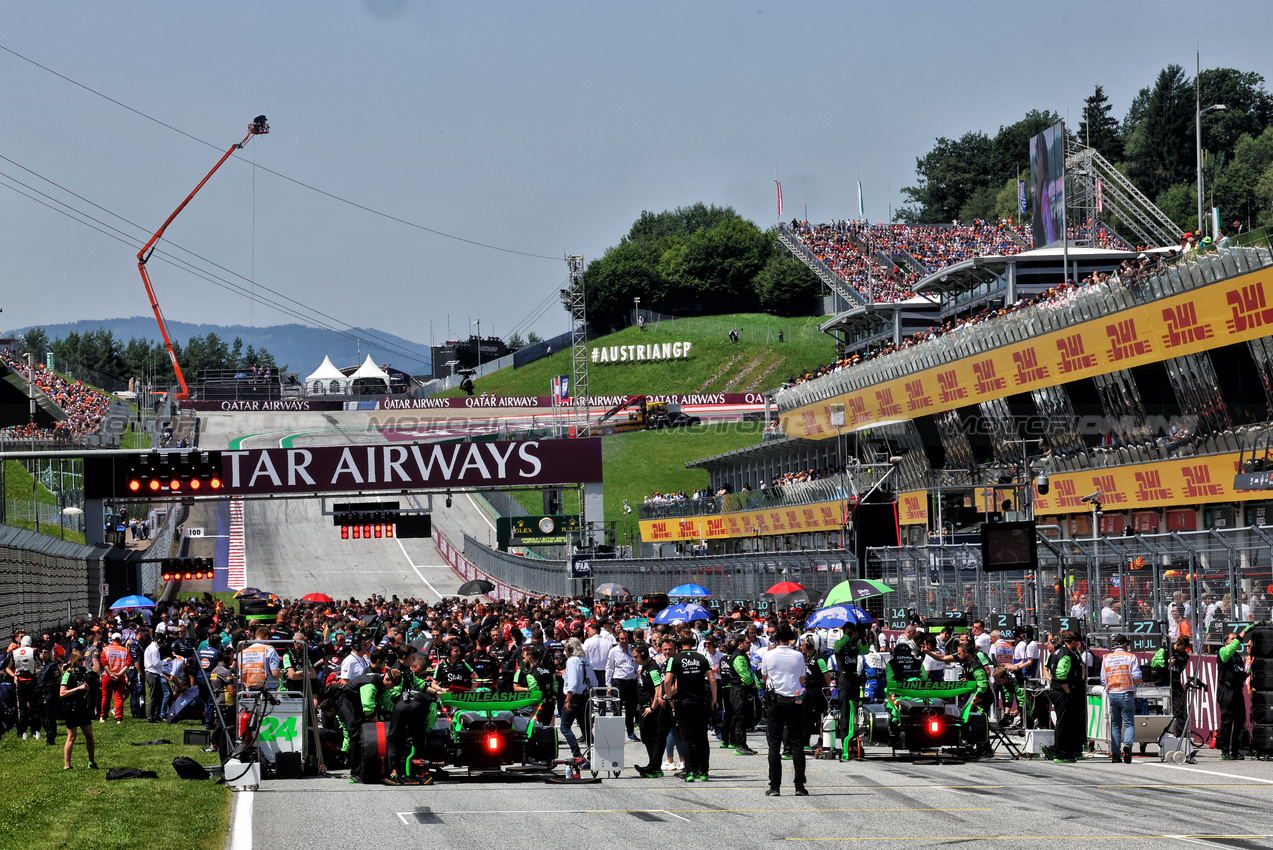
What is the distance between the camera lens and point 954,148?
513 ft

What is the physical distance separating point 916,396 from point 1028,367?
7642 millimetres

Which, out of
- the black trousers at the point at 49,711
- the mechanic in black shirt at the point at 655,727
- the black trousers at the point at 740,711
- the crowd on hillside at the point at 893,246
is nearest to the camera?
the mechanic in black shirt at the point at 655,727

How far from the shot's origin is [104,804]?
13758mm

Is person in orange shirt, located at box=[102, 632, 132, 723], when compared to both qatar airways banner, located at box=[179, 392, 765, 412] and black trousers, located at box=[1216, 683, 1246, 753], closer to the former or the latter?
black trousers, located at box=[1216, 683, 1246, 753]

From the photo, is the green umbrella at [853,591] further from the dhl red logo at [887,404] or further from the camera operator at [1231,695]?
the dhl red logo at [887,404]

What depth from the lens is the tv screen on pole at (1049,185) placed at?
51094 mm

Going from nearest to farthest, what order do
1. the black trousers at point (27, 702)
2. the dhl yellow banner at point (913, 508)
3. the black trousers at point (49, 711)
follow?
the black trousers at point (49, 711)
the black trousers at point (27, 702)
the dhl yellow banner at point (913, 508)

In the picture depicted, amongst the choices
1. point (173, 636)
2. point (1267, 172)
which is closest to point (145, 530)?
point (173, 636)

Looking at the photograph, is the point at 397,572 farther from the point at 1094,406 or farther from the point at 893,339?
the point at 1094,406

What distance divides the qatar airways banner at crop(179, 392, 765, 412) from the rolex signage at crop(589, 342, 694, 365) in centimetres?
1159

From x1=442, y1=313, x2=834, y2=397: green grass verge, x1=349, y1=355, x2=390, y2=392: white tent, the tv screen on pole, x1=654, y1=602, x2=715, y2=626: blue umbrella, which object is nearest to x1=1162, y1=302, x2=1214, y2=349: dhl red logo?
x1=654, y1=602, x2=715, y2=626: blue umbrella

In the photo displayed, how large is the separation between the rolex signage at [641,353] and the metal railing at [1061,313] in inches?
3002

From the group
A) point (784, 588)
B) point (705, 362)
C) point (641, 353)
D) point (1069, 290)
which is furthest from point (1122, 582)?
point (641, 353)


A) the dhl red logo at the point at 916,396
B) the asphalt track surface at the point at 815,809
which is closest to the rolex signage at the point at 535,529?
the dhl red logo at the point at 916,396
